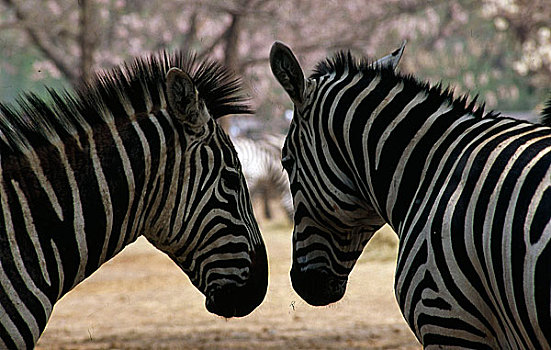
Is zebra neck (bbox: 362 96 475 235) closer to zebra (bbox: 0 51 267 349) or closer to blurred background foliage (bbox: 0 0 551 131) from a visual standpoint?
zebra (bbox: 0 51 267 349)

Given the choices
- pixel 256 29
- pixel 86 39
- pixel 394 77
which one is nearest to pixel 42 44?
pixel 86 39

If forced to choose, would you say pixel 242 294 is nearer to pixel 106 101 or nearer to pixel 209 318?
pixel 106 101

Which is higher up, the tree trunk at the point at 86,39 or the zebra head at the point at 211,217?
the tree trunk at the point at 86,39

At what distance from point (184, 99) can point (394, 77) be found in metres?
0.95

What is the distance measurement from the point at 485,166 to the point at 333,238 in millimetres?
1042

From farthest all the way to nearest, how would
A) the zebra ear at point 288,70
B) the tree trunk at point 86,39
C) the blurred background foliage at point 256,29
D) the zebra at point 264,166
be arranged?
1. the zebra at point 264,166
2. the blurred background foliage at point 256,29
3. the tree trunk at point 86,39
4. the zebra ear at point 288,70

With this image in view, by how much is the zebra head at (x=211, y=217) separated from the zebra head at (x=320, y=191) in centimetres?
26

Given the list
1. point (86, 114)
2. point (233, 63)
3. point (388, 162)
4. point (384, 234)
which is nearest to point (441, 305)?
point (388, 162)

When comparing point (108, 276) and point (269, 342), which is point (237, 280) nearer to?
point (269, 342)

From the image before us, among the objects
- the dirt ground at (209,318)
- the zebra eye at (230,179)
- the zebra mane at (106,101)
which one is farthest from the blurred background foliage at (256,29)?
the zebra eye at (230,179)

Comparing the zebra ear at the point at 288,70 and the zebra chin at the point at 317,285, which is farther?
the zebra chin at the point at 317,285

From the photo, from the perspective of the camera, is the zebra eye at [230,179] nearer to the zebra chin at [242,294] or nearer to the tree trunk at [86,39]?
the zebra chin at [242,294]

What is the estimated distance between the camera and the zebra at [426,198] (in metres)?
2.54

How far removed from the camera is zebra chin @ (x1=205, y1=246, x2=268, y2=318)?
3.43m
